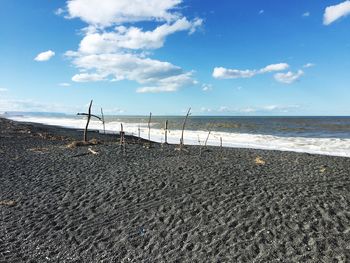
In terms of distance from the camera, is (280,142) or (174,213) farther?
(280,142)

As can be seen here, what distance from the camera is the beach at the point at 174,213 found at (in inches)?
319

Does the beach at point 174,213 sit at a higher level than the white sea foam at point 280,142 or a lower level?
lower

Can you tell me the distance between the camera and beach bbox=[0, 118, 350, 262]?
319 inches

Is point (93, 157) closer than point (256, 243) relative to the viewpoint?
No

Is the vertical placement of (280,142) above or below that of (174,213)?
above

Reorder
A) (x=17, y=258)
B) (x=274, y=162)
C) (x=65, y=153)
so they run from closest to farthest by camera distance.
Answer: (x=17, y=258), (x=274, y=162), (x=65, y=153)

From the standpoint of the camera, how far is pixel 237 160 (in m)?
19.1

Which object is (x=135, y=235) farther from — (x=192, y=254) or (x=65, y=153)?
(x=65, y=153)

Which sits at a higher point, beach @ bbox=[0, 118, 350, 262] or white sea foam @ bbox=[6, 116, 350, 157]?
white sea foam @ bbox=[6, 116, 350, 157]

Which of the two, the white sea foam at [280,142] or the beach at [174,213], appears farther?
the white sea foam at [280,142]

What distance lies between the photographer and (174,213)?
1031cm

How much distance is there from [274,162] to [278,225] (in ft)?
31.9

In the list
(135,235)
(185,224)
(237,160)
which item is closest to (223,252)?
(185,224)

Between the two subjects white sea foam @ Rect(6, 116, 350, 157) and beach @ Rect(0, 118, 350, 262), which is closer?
beach @ Rect(0, 118, 350, 262)
